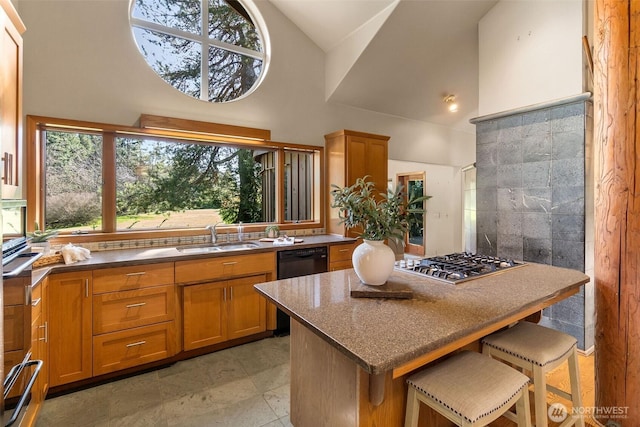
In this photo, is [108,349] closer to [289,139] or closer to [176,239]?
[176,239]

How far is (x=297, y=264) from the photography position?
303 cm

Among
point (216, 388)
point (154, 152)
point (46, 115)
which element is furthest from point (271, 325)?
point (46, 115)

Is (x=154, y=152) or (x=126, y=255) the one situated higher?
(x=154, y=152)

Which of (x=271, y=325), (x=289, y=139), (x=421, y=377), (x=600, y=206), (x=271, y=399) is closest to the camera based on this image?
(x=421, y=377)

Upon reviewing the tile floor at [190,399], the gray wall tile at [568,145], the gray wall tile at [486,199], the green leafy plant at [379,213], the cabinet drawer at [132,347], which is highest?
the gray wall tile at [568,145]

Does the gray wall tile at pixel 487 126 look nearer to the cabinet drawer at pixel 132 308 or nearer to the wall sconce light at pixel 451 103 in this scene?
the wall sconce light at pixel 451 103

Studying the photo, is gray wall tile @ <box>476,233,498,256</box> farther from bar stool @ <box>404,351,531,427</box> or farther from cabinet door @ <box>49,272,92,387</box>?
cabinet door @ <box>49,272,92,387</box>

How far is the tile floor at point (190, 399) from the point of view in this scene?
1839mm

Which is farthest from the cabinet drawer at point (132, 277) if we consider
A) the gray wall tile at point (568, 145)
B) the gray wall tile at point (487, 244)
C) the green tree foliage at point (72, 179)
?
the gray wall tile at point (568, 145)

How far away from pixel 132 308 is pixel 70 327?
0.36m

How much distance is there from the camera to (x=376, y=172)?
12.8 feet

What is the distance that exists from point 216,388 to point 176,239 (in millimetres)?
1458

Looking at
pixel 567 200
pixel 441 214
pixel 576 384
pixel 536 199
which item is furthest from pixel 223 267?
pixel 441 214

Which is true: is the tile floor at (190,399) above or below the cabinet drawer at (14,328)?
below
